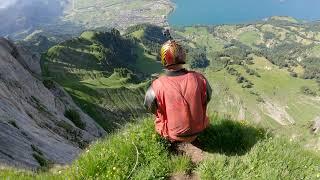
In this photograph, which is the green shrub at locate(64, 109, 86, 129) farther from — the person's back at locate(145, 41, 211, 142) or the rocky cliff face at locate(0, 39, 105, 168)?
the person's back at locate(145, 41, 211, 142)

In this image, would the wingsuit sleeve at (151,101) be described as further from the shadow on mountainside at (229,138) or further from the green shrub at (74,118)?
the green shrub at (74,118)

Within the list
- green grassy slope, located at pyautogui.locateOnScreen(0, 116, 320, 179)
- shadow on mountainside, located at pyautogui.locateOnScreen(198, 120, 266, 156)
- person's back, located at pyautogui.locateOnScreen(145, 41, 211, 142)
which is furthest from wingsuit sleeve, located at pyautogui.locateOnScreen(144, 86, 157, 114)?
shadow on mountainside, located at pyautogui.locateOnScreen(198, 120, 266, 156)

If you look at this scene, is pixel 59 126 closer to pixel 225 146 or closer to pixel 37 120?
pixel 37 120

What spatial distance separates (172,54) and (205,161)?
3.19 m

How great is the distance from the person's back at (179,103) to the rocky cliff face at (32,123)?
7.43m

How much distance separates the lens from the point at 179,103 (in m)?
11.9

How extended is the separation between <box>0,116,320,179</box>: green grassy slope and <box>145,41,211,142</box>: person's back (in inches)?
19.2

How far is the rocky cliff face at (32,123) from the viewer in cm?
2131

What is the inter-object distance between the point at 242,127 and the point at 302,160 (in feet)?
7.98

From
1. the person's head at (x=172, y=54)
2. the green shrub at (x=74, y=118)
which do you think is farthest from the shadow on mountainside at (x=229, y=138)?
the green shrub at (x=74, y=118)

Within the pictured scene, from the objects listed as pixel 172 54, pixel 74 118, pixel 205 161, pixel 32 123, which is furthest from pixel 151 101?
pixel 74 118

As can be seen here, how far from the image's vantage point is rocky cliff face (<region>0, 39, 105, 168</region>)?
839 inches

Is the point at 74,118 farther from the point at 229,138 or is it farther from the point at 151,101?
the point at 229,138

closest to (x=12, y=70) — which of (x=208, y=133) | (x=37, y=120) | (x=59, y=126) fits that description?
(x=59, y=126)
